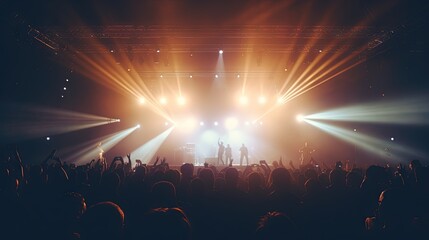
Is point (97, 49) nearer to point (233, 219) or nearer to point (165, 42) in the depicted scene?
point (165, 42)

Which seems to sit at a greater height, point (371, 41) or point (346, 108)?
point (371, 41)

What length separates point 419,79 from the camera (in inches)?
551

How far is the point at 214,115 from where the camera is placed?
25.1 metres

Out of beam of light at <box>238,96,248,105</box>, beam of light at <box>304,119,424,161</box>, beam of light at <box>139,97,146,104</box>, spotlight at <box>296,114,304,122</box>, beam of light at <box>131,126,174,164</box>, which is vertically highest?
beam of light at <box>238,96,248,105</box>

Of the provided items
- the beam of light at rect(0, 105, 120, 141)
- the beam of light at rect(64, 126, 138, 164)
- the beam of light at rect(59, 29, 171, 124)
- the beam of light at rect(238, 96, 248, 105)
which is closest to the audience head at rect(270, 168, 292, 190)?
the beam of light at rect(59, 29, 171, 124)

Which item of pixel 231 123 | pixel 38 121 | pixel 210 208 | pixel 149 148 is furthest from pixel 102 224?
pixel 231 123

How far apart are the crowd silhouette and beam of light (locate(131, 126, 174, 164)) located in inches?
664

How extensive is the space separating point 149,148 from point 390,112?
17.7 meters

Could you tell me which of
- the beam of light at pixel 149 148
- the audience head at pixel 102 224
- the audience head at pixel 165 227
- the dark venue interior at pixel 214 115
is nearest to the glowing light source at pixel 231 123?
the dark venue interior at pixel 214 115

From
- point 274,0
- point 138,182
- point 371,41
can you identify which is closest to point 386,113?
point 371,41

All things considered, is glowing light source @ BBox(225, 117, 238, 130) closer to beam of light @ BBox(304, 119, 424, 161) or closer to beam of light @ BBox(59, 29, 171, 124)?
beam of light @ BBox(59, 29, 171, 124)

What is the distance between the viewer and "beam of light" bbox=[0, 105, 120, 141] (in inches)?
511

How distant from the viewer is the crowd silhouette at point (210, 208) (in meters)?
2.11

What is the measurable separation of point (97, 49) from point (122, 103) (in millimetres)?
7030
